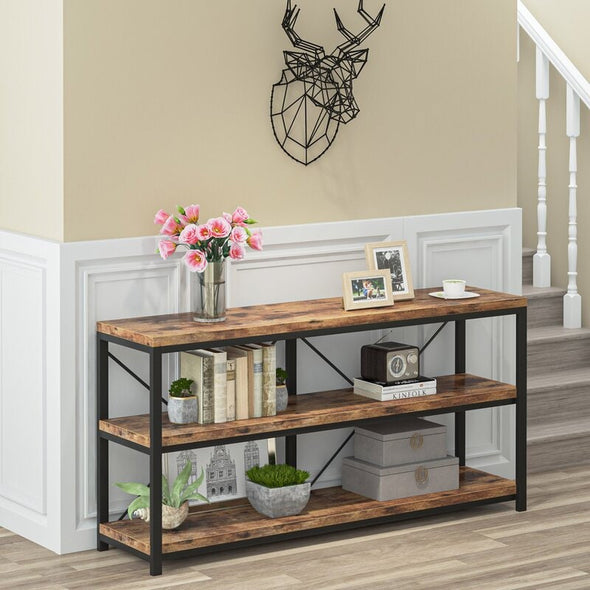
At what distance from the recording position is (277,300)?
464 centimetres

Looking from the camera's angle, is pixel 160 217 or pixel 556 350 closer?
pixel 160 217

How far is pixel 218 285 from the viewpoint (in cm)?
419

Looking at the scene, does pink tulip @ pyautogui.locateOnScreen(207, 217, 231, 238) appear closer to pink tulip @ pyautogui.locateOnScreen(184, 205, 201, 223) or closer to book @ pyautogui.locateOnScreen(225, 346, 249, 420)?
pink tulip @ pyautogui.locateOnScreen(184, 205, 201, 223)

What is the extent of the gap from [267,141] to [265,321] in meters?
0.67

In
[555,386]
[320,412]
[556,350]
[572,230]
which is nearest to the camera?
[320,412]

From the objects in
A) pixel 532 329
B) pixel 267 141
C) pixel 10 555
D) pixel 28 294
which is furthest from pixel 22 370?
pixel 532 329

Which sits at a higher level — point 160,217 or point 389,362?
point 160,217

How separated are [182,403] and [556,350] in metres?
2.09

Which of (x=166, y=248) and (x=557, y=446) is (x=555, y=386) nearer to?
(x=557, y=446)

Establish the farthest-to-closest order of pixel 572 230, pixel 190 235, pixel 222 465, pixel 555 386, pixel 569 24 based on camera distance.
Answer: pixel 569 24, pixel 572 230, pixel 555 386, pixel 222 465, pixel 190 235

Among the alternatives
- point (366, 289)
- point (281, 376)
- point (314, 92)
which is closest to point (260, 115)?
point (314, 92)

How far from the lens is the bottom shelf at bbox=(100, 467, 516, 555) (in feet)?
13.8

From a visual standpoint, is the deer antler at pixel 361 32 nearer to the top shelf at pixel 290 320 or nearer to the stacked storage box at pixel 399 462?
the top shelf at pixel 290 320

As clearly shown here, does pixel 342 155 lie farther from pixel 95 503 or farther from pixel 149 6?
pixel 95 503
